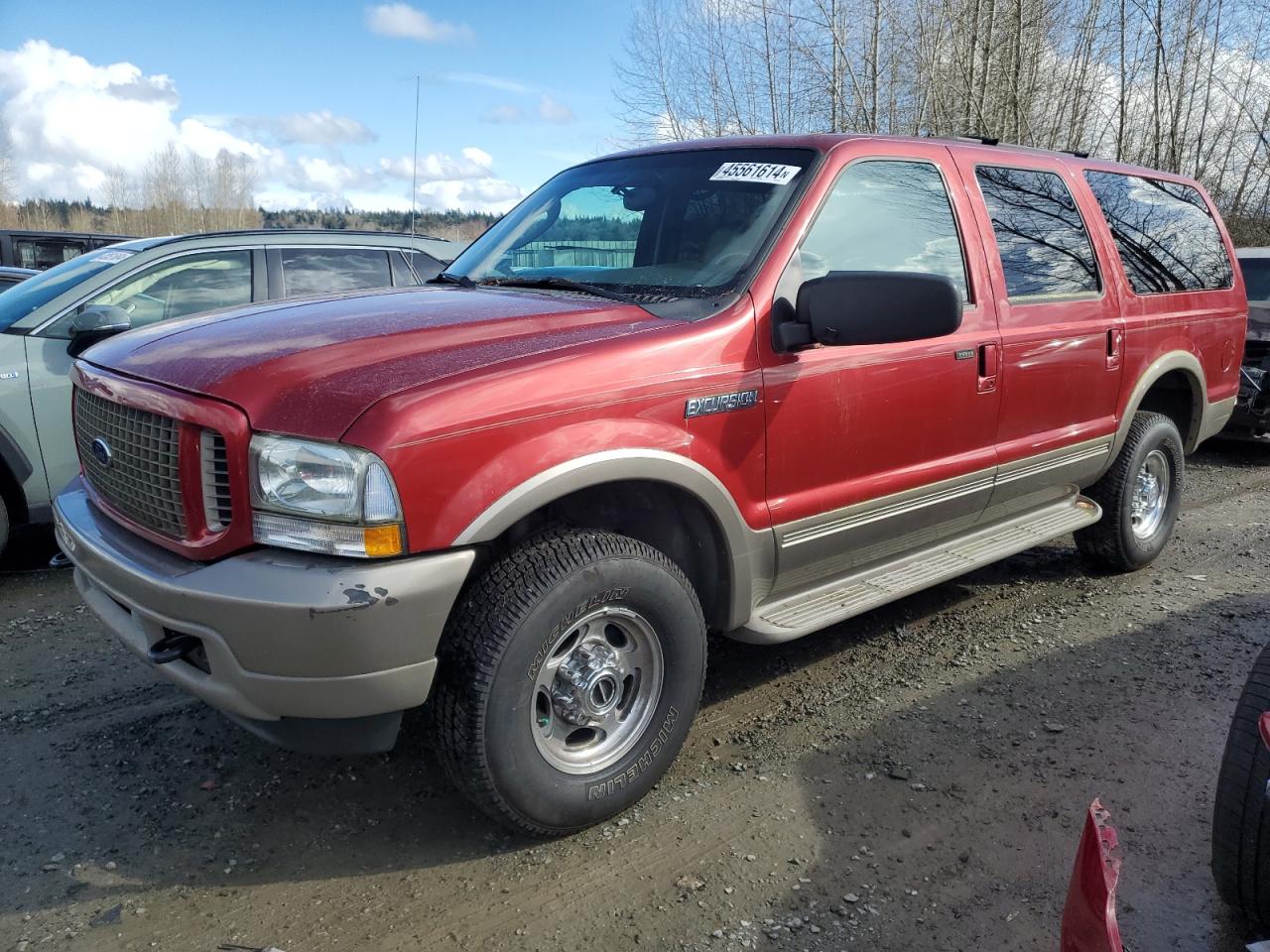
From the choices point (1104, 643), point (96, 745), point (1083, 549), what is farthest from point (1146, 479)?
point (96, 745)

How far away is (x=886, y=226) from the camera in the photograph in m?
3.55

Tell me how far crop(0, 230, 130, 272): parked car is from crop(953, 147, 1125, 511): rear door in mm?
11846

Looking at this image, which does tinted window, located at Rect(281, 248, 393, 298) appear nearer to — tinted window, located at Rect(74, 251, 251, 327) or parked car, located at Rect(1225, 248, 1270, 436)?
tinted window, located at Rect(74, 251, 251, 327)

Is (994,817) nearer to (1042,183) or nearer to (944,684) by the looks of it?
(944,684)

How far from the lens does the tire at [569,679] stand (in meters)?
2.48

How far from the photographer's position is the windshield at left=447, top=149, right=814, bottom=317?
322 cm

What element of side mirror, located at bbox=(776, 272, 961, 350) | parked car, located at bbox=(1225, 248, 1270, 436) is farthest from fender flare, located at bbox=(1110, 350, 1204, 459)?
parked car, located at bbox=(1225, 248, 1270, 436)

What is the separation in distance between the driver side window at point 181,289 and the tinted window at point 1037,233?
13.0 ft

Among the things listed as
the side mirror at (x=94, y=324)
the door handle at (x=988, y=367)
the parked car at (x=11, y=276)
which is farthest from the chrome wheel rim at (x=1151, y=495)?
the parked car at (x=11, y=276)

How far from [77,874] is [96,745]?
753 millimetres

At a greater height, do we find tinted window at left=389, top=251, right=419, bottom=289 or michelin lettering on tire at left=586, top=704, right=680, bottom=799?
tinted window at left=389, top=251, right=419, bottom=289

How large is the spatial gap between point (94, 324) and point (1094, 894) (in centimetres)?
486

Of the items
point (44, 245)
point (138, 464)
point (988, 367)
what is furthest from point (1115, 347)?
point (44, 245)

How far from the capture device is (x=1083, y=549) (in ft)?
16.7
